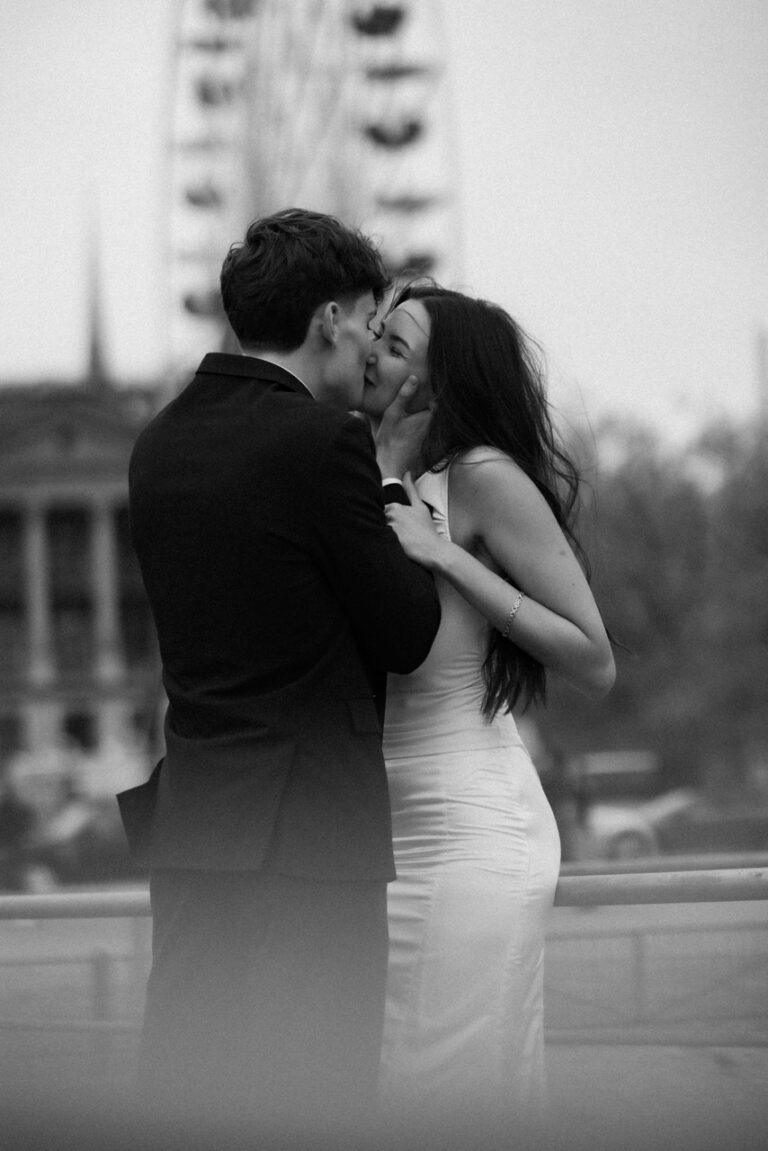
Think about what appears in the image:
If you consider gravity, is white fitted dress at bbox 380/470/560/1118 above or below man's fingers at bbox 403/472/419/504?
below

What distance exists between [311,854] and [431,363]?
83 cm

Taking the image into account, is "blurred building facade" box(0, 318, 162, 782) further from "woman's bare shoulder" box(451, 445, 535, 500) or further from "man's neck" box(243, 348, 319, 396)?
"man's neck" box(243, 348, 319, 396)

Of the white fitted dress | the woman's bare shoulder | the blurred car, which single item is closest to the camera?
the white fitted dress

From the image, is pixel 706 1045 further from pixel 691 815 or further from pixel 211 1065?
pixel 691 815

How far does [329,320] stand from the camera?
6.48ft

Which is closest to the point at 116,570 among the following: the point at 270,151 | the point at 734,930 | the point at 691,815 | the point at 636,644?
the point at 636,644

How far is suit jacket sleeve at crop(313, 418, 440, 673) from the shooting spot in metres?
1.86

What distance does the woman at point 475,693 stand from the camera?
213cm

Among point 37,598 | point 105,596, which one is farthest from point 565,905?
point 37,598

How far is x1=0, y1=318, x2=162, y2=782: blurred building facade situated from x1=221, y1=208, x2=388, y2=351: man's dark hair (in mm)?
60945

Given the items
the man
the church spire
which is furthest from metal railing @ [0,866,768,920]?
the church spire

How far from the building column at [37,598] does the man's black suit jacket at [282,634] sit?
2448 inches

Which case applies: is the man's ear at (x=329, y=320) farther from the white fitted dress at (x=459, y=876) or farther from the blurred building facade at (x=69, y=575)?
the blurred building facade at (x=69, y=575)

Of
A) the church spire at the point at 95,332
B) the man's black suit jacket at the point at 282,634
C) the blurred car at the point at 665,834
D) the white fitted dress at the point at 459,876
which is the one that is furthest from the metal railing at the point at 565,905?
the church spire at the point at 95,332
